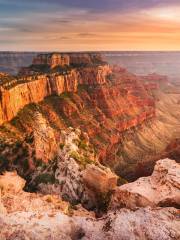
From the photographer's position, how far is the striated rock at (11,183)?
96.0 feet

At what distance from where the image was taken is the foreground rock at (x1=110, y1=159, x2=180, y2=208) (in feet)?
82.4

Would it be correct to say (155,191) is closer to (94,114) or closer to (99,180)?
(99,180)

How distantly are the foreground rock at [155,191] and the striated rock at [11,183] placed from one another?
23.8 ft

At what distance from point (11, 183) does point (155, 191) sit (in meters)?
10.7

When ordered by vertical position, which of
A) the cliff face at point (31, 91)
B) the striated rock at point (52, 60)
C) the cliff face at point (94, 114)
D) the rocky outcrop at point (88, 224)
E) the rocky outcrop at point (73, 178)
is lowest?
the cliff face at point (94, 114)

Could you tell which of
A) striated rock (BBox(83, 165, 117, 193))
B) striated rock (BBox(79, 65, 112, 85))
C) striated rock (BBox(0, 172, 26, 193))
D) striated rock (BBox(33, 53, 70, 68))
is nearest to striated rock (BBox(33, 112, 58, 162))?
striated rock (BBox(0, 172, 26, 193))

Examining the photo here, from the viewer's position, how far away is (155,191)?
26344mm

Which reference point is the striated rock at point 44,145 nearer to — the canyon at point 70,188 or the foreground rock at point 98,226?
the canyon at point 70,188

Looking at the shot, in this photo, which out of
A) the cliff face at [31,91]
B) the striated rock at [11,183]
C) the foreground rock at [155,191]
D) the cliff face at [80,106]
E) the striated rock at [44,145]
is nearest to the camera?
the foreground rock at [155,191]

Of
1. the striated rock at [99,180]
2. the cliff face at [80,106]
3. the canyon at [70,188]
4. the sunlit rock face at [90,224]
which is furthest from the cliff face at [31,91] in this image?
the sunlit rock face at [90,224]

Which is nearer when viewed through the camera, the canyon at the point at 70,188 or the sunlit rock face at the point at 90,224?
the sunlit rock face at the point at 90,224

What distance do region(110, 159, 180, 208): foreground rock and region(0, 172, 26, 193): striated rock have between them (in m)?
7.25

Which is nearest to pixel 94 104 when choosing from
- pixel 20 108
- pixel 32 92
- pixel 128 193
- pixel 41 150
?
pixel 32 92

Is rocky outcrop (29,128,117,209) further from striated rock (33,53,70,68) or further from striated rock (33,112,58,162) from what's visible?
striated rock (33,53,70,68)
